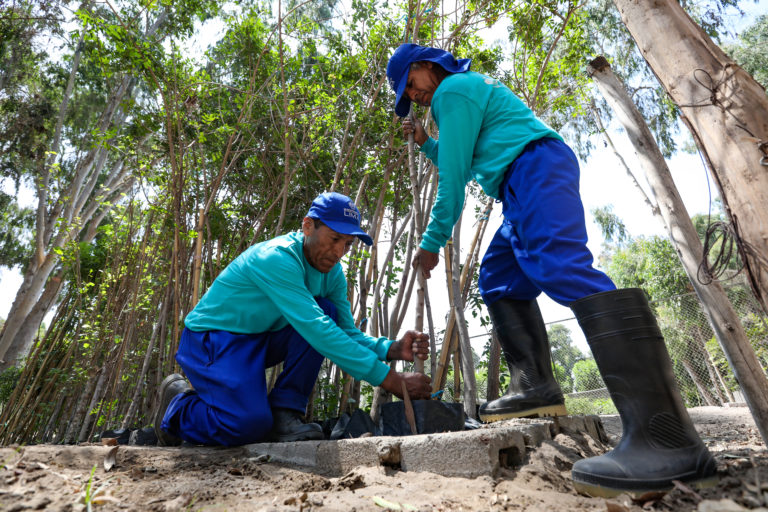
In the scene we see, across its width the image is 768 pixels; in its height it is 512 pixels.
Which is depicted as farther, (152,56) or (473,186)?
(473,186)

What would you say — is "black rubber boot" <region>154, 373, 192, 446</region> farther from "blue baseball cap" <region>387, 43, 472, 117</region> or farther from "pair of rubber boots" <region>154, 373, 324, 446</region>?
"blue baseball cap" <region>387, 43, 472, 117</region>

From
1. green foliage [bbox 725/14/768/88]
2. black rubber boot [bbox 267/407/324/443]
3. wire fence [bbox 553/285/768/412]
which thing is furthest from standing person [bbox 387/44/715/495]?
green foliage [bbox 725/14/768/88]

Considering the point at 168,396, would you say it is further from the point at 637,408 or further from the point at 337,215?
the point at 637,408

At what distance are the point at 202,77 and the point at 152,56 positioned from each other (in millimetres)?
437

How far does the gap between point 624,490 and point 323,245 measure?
60.3 inches

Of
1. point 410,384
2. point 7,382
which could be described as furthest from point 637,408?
point 7,382

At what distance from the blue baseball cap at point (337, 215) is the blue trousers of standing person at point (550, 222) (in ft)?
2.38

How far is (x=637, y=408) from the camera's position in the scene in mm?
1171

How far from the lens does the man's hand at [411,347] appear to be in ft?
6.27

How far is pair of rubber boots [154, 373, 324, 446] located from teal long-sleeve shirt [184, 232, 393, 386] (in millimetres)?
345

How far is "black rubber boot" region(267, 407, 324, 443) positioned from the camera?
201 centimetres

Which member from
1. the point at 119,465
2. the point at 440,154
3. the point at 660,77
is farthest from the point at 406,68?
the point at 119,465

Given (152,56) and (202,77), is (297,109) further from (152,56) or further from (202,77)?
(152,56)

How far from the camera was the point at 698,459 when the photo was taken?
1.08 metres
